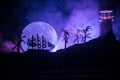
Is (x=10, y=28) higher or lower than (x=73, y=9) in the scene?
lower

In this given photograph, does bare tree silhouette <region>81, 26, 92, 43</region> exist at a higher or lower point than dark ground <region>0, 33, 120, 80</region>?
higher

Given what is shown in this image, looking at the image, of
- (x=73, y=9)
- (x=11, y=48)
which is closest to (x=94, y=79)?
(x=11, y=48)

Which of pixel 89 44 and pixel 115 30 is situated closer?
pixel 89 44

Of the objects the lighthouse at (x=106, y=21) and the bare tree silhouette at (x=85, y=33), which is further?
the bare tree silhouette at (x=85, y=33)

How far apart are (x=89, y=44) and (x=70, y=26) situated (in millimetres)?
19763

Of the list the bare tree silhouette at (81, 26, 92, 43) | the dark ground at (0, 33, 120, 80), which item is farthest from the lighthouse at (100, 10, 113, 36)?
the dark ground at (0, 33, 120, 80)

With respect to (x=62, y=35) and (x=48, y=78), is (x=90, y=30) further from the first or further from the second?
(x=48, y=78)

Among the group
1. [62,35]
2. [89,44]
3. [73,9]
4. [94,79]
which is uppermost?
[73,9]

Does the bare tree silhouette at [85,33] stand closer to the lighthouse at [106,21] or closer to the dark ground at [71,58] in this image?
the lighthouse at [106,21]

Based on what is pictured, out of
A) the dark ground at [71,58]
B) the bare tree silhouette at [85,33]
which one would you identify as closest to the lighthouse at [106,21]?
the bare tree silhouette at [85,33]

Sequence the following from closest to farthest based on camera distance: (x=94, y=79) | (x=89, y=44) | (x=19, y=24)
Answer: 1. (x=94, y=79)
2. (x=89, y=44)
3. (x=19, y=24)

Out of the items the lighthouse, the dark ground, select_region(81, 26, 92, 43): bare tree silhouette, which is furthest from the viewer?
select_region(81, 26, 92, 43): bare tree silhouette

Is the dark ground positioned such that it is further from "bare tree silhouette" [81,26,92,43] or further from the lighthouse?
"bare tree silhouette" [81,26,92,43]

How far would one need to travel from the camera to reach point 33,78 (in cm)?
2078
